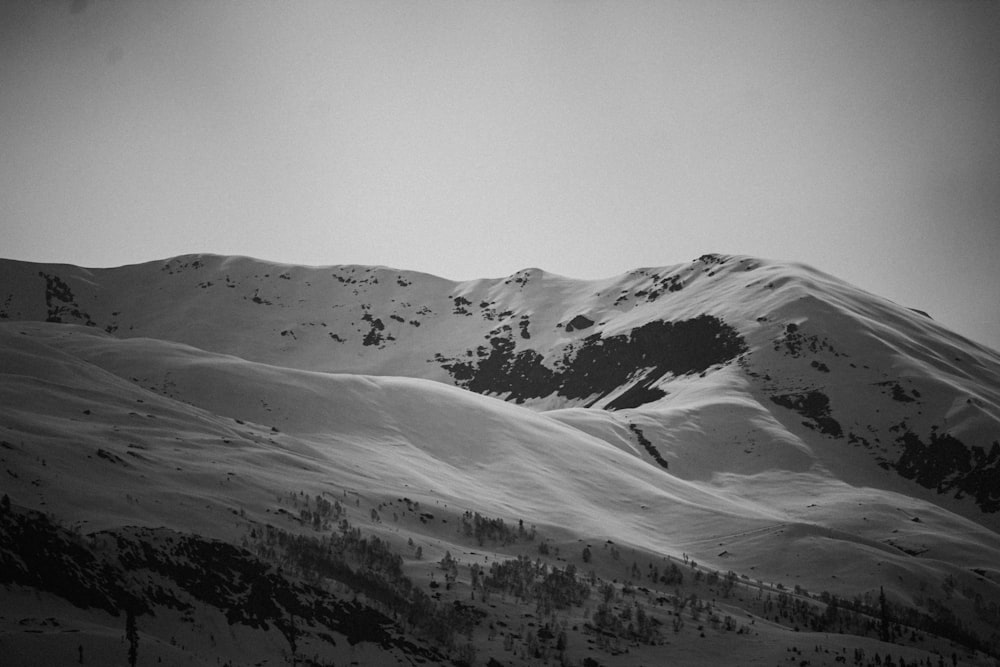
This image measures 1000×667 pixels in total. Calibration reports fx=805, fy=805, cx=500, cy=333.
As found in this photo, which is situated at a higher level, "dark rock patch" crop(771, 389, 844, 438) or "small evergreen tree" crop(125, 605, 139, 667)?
"dark rock patch" crop(771, 389, 844, 438)

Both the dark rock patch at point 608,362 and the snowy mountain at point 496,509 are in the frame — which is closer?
the snowy mountain at point 496,509

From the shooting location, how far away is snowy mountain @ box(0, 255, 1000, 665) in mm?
18172

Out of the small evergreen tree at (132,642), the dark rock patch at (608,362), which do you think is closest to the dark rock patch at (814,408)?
the dark rock patch at (608,362)

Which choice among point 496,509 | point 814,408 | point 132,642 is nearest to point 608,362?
point 814,408

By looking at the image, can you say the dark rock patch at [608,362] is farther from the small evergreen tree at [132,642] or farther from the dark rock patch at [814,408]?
the small evergreen tree at [132,642]

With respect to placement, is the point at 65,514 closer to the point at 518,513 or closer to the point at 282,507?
the point at 282,507

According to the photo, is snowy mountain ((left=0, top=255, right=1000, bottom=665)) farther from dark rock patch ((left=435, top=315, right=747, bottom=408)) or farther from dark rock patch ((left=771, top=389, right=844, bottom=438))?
dark rock patch ((left=435, top=315, right=747, bottom=408))

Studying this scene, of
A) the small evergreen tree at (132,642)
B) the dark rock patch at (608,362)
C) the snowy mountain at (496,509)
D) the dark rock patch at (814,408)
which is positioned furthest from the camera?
the dark rock patch at (608,362)

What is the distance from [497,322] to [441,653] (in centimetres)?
16340

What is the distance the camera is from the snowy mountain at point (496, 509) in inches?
715

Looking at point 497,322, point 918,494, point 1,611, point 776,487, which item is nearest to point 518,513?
point 1,611

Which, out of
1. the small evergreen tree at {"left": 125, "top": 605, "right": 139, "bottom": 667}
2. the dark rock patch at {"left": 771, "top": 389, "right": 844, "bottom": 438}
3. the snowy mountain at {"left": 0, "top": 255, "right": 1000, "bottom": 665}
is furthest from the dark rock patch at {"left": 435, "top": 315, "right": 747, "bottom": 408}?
the small evergreen tree at {"left": 125, "top": 605, "right": 139, "bottom": 667}

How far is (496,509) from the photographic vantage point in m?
38.9

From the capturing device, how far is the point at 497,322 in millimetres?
182500
